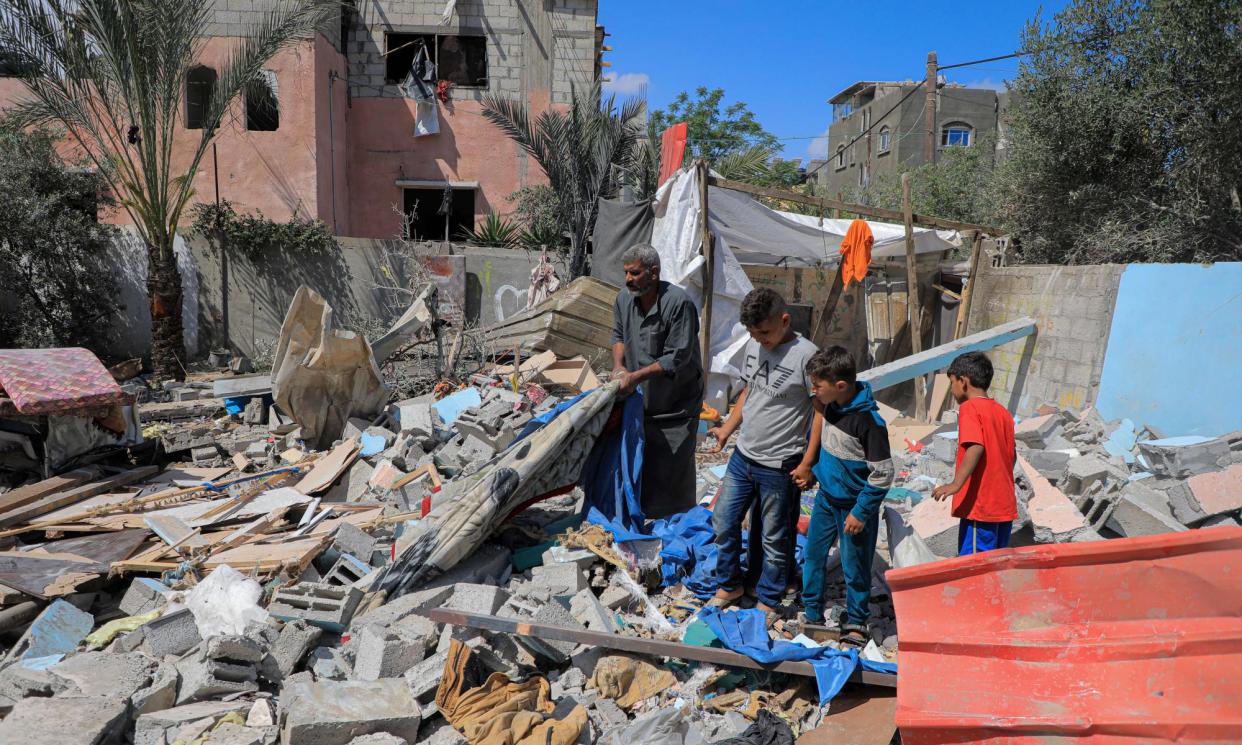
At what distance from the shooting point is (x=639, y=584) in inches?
170

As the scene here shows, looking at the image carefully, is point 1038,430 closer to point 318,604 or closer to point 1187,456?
point 1187,456

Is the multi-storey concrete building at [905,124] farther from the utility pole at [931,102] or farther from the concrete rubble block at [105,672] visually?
the concrete rubble block at [105,672]

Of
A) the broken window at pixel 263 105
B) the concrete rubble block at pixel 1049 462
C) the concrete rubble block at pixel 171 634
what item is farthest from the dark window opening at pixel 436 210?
the concrete rubble block at pixel 171 634

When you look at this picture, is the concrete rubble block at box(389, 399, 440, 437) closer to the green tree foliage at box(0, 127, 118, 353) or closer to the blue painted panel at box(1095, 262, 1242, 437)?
the blue painted panel at box(1095, 262, 1242, 437)

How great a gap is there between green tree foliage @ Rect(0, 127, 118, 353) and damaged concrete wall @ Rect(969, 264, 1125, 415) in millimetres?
12604

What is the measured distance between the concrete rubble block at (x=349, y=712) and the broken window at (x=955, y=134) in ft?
115

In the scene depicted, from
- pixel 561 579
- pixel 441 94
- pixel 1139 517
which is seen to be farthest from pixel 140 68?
pixel 1139 517

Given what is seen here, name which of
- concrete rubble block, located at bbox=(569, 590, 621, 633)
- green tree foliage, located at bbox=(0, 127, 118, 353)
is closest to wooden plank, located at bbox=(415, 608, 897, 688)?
concrete rubble block, located at bbox=(569, 590, 621, 633)

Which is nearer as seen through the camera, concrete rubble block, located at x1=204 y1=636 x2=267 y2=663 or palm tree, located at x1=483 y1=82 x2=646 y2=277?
concrete rubble block, located at x1=204 y1=636 x2=267 y2=663

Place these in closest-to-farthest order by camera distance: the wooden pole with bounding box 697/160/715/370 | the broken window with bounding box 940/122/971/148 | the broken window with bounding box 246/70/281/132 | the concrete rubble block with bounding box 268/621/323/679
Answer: the concrete rubble block with bounding box 268/621/323/679 < the wooden pole with bounding box 697/160/715/370 < the broken window with bounding box 246/70/281/132 < the broken window with bounding box 940/122/971/148

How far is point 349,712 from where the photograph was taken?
297cm

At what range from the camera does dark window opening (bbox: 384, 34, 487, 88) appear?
16453 mm

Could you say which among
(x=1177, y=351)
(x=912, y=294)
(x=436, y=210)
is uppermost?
(x=436, y=210)

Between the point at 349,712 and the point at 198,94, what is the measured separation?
52.1ft
